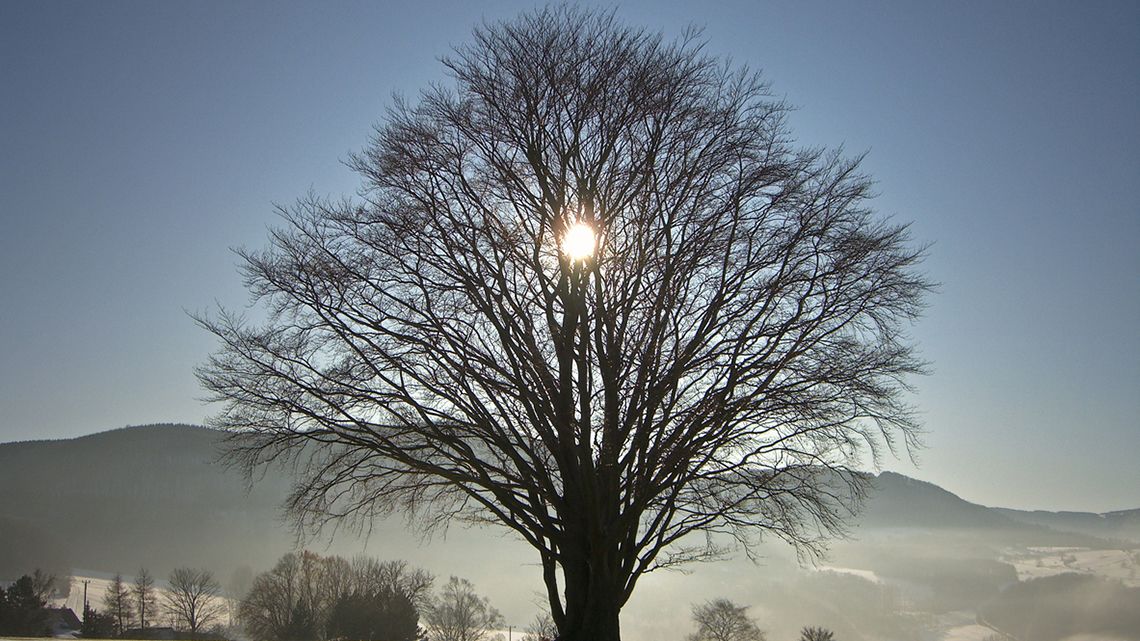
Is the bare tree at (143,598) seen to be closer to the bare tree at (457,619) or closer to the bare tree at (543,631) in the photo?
the bare tree at (457,619)

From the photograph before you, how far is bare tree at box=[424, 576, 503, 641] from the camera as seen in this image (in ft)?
185

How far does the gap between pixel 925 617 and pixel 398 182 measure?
120 meters

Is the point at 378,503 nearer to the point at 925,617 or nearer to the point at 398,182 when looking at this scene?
the point at 398,182

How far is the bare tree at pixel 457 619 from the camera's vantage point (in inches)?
2223

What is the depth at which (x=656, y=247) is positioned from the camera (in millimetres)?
10344

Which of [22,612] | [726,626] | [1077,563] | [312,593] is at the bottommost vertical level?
[1077,563]

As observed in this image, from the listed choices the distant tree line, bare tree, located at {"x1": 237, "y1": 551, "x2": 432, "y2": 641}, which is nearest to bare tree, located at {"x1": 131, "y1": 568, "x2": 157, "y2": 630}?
the distant tree line

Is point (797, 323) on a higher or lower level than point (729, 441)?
higher

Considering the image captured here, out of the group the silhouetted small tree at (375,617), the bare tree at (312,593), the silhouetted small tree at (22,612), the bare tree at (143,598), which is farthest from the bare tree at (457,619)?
the silhouetted small tree at (22,612)

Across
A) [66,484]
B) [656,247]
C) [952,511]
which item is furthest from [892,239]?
[66,484]

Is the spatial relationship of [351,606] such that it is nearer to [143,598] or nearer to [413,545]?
[143,598]

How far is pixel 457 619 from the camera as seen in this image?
58.5 metres

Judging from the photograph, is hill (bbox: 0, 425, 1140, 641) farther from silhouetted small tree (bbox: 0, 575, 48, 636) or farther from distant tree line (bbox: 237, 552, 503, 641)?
silhouetted small tree (bbox: 0, 575, 48, 636)

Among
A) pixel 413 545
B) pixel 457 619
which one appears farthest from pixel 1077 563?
pixel 457 619
